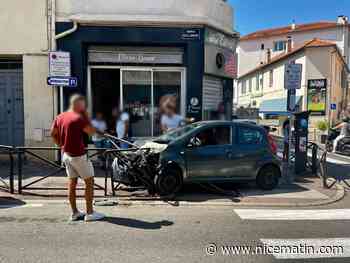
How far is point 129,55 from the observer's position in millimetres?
9844

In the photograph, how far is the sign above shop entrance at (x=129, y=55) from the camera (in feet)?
32.2

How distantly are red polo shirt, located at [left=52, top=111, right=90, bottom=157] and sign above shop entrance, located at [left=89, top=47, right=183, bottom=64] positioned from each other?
5253 mm

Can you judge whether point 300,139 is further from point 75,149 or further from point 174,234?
point 75,149

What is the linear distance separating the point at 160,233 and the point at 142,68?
21.4 ft

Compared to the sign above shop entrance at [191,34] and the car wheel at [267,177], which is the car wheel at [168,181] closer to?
the car wheel at [267,177]

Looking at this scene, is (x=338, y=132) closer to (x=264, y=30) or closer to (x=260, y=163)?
(x=260, y=163)

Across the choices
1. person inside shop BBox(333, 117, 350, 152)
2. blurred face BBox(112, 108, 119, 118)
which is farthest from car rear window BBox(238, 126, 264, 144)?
person inside shop BBox(333, 117, 350, 152)

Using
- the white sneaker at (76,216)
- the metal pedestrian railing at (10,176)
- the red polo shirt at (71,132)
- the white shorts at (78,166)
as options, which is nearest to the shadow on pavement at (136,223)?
the white sneaker at (76,216)

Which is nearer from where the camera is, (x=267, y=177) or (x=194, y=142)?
(x=194, y=142)

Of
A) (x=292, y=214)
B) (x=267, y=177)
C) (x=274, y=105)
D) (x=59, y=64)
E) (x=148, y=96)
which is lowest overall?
(x=292, y=214)

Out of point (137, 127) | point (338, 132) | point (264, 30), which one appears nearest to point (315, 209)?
point (137, 127)

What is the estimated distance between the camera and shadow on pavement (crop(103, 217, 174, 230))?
4.78 metres

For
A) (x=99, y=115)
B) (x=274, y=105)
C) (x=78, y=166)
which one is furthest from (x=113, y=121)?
(x=274, y=105)

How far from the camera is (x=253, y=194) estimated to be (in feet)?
22.4
